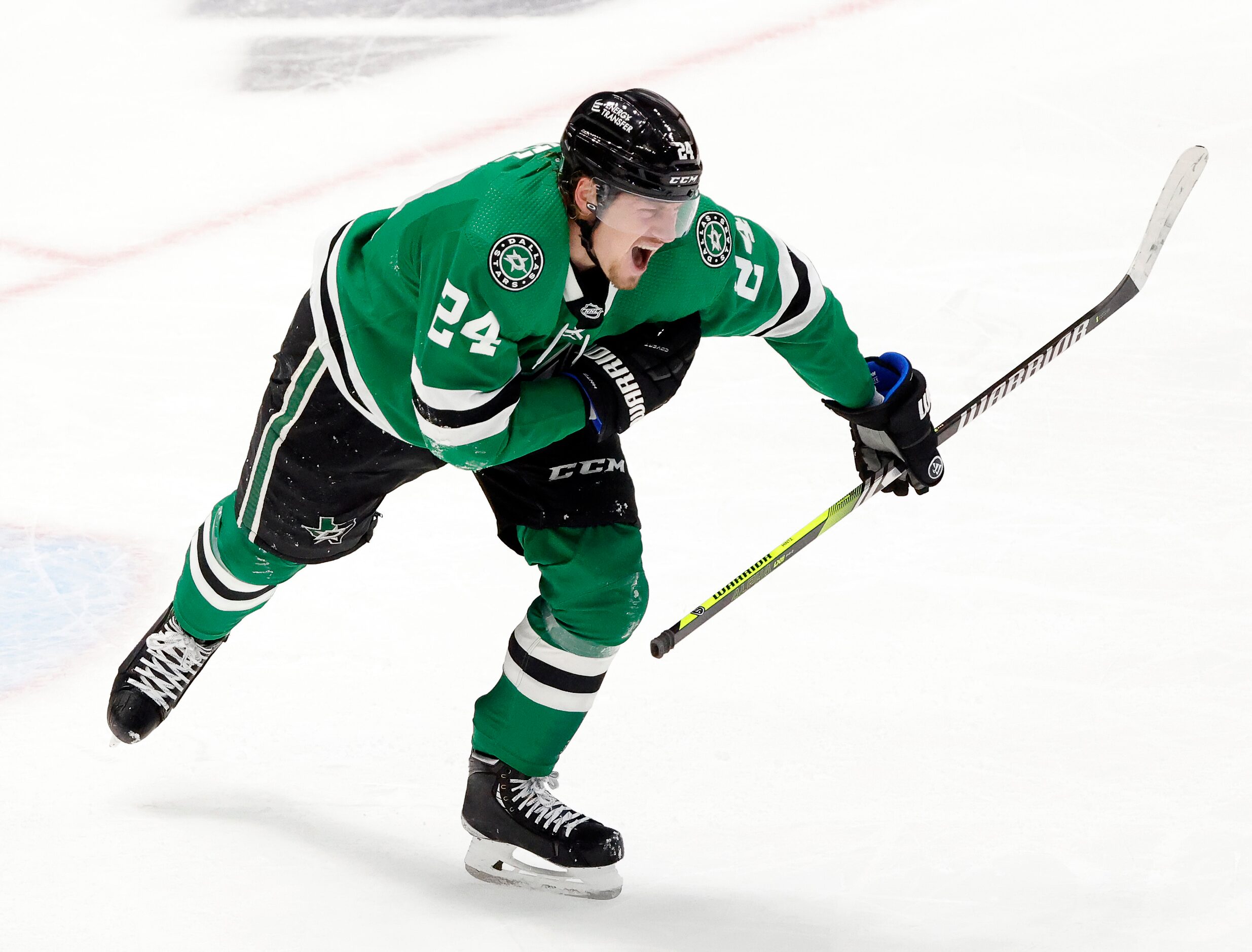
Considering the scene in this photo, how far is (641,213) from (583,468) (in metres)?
0.50

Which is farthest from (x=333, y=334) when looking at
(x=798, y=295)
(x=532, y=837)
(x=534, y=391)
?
(x=532, y=837)

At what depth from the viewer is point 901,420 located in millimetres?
2602

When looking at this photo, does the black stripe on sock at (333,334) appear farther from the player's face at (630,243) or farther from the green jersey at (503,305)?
the player's face at (630,243)

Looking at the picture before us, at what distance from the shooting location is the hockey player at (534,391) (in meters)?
2.03

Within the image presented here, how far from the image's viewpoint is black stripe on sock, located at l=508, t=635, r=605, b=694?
7.72ft

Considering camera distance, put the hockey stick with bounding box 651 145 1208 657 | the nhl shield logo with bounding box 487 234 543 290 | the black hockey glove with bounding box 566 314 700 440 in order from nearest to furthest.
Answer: the nhl shield logo with bounding box 487 234 543 290 < the black hockey glove with bounding box 566 314 700 440 < the hockey stick with bounding box 651 145 1208 657

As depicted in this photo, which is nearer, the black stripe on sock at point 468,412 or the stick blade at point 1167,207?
the black stripe on sock at point 468,412

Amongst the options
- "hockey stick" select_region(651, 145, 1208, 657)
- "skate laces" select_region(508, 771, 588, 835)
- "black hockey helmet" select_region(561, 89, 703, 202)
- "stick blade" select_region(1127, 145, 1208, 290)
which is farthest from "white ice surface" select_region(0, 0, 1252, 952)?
"black hockey helmet" select_region(561, 89, 703, 202)

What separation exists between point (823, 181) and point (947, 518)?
5.50 ft

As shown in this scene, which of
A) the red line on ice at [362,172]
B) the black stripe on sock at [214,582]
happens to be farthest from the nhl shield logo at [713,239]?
the red line on ice at [362,172]

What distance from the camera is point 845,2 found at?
18.2ft

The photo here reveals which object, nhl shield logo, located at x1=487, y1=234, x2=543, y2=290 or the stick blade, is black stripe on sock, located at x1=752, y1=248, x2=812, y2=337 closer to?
nhl shield logo, located at x1=487, y1=234, x2=543, y2=290

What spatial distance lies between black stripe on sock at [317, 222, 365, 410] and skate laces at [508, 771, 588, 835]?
68cm

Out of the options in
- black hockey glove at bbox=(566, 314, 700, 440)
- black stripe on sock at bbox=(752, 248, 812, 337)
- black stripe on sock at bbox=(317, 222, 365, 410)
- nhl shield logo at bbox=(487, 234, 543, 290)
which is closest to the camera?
nhl shield logo at bbox=(487, 234, 543, 290)
